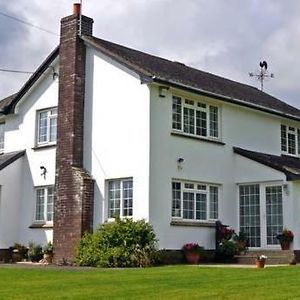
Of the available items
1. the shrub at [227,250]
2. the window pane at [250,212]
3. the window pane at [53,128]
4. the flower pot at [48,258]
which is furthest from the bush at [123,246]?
the window pane at [53,128]

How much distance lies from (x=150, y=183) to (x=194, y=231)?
2793mm

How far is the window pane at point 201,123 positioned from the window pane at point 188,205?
8.11 feet

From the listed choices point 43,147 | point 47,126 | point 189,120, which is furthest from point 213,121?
point 43,147

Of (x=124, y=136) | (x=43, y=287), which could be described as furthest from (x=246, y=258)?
(x=43, y=287)

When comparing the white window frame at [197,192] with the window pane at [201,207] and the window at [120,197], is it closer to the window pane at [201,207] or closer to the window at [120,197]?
the window pane at [201,207]

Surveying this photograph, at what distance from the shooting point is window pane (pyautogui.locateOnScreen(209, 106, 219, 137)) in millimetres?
25125

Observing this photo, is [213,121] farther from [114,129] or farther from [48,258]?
[48,258]

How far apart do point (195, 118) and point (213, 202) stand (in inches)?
129

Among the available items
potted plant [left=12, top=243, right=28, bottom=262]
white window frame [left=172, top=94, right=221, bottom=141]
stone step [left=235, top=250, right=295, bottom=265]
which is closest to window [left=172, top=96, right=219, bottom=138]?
white window frame [left=172, top=94, right=221, bottom=141]

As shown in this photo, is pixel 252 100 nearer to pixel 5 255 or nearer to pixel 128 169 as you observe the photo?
pixel 128 169

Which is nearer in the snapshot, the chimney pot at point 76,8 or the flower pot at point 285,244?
the flower pot at point 285,244

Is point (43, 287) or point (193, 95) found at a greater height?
point (193, 95)

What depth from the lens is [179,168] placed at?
23.2 metres

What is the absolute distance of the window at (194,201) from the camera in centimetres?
2316
